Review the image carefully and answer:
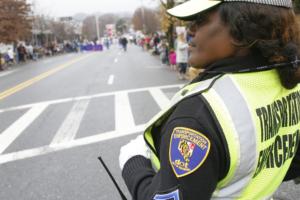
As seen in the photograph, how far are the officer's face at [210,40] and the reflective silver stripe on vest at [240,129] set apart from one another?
11 centimetres

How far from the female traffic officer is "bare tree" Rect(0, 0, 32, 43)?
98.7 feet

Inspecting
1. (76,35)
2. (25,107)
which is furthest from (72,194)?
(76,35)

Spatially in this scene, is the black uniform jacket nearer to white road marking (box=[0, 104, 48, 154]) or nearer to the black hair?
the black hair

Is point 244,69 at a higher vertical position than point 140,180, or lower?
higher

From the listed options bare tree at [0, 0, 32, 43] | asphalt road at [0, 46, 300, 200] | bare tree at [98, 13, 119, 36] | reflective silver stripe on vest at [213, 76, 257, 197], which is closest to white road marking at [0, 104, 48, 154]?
asphalt road at [0, 46, 300, 200]

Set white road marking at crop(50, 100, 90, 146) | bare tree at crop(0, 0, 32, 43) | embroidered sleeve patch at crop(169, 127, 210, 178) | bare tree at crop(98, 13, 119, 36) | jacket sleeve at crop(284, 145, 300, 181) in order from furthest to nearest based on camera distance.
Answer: bare tree at crop(98, 13, 119, 36) < bare tree at crop(0, 0, 32, 43) < white road marking at crop(50, 100, 90, 146) < jacket sleeve at crop(284, 145, 300, 181) < embroidered sleeve patch at crop(169, 127, 210, 178)

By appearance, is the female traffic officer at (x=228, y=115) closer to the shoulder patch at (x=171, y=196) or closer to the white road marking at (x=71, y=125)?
the shoulder patch at (x=171, y=196)

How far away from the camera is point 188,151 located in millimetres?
1163

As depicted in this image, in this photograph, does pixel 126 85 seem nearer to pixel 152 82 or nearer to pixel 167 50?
pixel 152 82

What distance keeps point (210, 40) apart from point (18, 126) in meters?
7.37

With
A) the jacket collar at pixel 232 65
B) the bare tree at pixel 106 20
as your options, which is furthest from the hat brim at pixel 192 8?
the bare tree at pixel 106 20

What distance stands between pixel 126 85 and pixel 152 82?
978 mm

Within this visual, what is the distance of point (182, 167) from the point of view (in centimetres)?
116

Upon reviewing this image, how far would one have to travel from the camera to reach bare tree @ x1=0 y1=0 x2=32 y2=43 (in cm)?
2975
